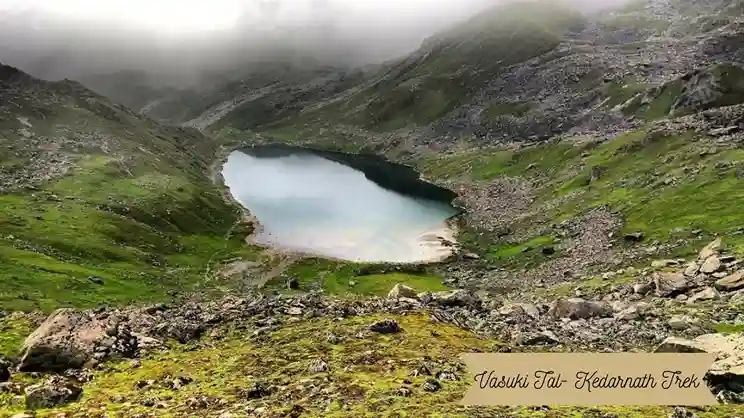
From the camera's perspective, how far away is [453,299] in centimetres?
5103

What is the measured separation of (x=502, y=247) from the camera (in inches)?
4916

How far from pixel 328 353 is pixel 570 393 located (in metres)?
18.0

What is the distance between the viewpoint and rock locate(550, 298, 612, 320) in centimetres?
4694

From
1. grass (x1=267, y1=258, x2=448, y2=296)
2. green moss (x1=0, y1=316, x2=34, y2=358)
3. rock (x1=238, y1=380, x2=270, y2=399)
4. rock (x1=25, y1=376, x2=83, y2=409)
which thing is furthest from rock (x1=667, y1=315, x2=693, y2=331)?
grass (x1=267, y1=258, x2=448, y2=296)

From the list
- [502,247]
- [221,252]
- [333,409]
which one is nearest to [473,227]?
[502,247]

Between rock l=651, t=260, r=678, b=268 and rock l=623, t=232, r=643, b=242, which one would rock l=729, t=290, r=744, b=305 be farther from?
rock l=623, t=232, r=643, b=242

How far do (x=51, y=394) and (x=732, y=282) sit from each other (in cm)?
5222

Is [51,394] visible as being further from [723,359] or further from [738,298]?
[738,298]

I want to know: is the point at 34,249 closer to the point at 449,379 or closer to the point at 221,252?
the point at 221,252

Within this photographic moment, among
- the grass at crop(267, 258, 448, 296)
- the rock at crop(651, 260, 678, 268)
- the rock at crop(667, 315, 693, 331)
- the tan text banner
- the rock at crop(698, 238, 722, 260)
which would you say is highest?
the tan text banner

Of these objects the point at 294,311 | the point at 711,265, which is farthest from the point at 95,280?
the point at 711,265

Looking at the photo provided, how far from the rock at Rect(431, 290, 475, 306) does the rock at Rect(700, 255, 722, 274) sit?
24.3 metres

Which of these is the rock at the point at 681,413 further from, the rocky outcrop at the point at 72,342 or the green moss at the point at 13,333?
the green moss at the point at 13,333

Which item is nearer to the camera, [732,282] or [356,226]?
[732,282]
